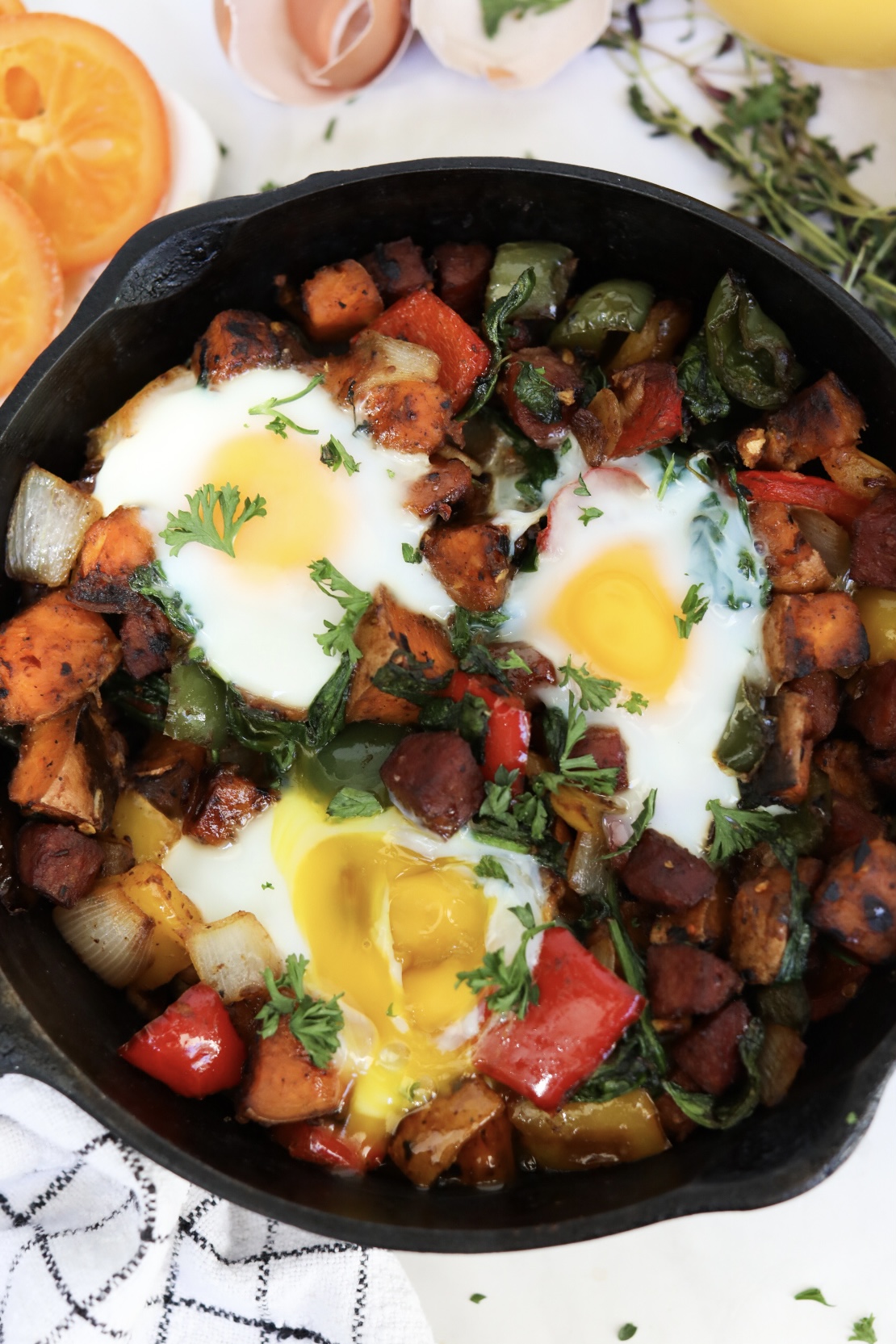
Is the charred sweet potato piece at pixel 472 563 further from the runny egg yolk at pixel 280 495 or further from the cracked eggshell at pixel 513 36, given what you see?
the cracked eggshell at pixel 513 36

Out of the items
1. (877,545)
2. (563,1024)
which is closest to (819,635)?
(877,545)

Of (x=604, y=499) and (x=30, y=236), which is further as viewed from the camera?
(x=30, y=236)

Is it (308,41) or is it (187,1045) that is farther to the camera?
(308,41)

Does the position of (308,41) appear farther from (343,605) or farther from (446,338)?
(343,605)

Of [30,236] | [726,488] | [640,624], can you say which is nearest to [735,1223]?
[640,624]

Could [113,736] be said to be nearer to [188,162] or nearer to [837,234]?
[188,162]

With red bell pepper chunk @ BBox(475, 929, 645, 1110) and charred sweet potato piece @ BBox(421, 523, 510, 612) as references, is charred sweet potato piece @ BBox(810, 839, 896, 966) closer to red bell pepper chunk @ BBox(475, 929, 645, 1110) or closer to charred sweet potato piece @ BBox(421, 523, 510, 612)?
red bell pepper chunk @ BBox(475, 929, 645, 1110)

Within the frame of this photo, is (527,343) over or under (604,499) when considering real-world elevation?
over
